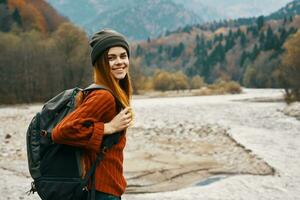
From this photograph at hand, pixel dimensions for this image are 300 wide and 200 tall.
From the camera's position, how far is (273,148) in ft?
55.1

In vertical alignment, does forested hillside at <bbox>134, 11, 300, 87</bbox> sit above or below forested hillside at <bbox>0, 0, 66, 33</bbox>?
below

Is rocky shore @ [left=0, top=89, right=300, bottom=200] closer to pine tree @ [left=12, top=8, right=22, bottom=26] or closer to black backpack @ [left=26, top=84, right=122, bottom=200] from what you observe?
black backpack @ [left=26, top=84, right=122, bottom=200]

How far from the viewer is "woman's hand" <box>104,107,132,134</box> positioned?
293 centimetres

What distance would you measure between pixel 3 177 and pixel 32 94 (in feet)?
147

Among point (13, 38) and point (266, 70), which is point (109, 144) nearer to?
point (13, 38)

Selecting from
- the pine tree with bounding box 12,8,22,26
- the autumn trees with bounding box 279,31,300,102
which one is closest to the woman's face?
the autumn trees with bounding box 279,31,300,102

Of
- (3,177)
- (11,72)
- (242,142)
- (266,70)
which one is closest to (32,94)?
(11,72)

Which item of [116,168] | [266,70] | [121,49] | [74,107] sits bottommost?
[266,70]

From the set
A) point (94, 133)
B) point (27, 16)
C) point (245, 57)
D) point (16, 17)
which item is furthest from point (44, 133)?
point (245, 57)

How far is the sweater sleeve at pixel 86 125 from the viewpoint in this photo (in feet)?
9.25

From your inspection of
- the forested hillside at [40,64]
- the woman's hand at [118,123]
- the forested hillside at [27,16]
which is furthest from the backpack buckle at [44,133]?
the forested hillside at [27,16]

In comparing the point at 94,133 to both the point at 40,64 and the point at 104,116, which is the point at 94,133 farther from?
the point at 40,64

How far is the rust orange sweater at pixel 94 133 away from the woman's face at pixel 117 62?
0.24 metres

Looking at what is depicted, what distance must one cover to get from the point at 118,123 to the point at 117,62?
0.43 metres
